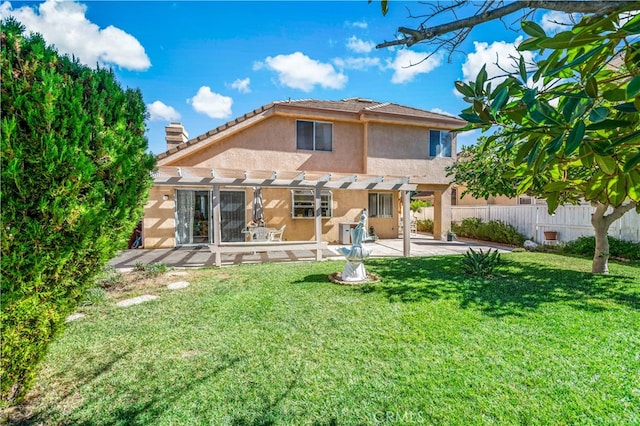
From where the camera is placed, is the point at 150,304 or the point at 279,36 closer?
the point at 150,304

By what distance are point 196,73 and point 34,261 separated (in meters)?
12.1

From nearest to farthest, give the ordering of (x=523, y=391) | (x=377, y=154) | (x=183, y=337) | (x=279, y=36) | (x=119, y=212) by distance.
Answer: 1. (x=523, y=391)
2. (x=119, y=212)
3. (x=183, y=337)
4. (x=279, y=36)
5. (x=377, y=154)

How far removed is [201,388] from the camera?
331cm

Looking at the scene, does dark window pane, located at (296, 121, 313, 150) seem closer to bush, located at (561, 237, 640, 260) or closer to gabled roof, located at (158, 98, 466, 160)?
gabled roof, located at (158, 98, 466, 160)

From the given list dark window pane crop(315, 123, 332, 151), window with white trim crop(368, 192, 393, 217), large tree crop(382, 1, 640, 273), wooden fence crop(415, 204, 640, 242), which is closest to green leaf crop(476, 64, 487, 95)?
large tree crop(382, 1, 640, 273)

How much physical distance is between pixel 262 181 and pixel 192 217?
6718 millimetres

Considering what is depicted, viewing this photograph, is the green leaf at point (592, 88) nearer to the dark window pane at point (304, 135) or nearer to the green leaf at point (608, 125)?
the green leaf at point (608, 125)

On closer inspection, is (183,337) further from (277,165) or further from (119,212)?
(277,165)

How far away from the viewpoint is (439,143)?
1712 centimetres

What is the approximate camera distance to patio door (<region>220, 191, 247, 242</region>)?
49.1 feet

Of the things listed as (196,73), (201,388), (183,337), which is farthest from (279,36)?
(201,388)

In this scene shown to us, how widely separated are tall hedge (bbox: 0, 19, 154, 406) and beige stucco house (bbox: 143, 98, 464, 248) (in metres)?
9.46

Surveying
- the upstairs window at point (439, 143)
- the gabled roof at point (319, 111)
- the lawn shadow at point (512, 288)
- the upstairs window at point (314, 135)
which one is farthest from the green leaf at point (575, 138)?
the upstairs window at point (439, 143)

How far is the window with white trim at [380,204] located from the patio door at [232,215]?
7369 millimetres
